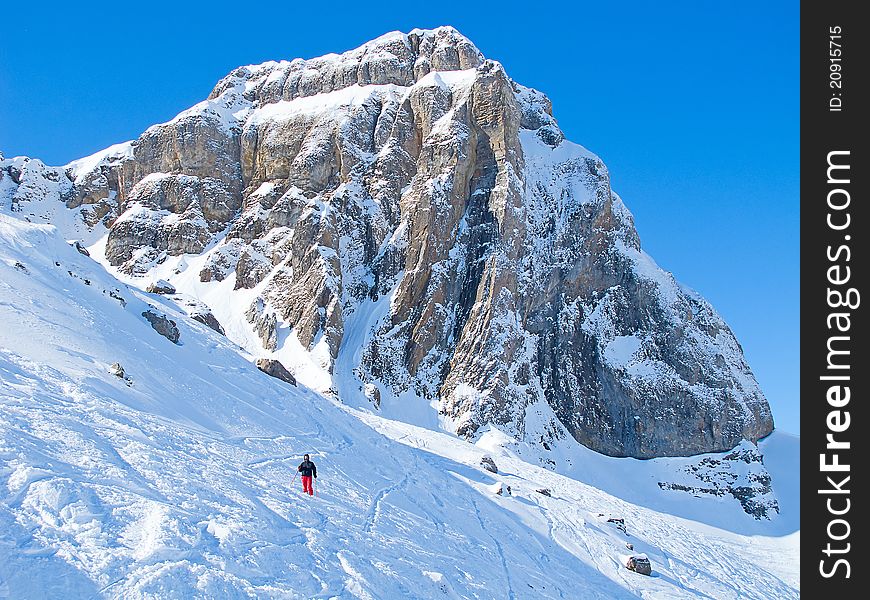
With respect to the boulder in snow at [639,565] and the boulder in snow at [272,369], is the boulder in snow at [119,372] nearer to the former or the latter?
the boulder in snow at [272,369]

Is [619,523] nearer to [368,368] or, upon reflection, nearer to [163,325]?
[163,325]

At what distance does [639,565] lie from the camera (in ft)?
67.1

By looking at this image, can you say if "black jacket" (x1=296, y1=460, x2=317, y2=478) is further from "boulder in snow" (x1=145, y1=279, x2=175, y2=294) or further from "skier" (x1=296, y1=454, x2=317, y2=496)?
"boulder in snow" (x1=145, y1=279, x2=175, y2=294)

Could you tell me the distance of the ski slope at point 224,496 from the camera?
32.0 ft

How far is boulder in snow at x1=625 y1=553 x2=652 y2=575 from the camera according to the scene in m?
20.4

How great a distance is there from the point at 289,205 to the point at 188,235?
1524cm

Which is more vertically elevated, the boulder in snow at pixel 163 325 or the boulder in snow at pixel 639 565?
the boulder in snow at pixel 163 325

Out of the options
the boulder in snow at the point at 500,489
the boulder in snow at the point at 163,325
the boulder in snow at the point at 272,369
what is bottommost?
the boulder in snow at the point at 500,489

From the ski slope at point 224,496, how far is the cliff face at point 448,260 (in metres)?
36.4

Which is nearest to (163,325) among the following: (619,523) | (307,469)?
(307,469)

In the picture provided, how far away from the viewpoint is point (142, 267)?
282 feet

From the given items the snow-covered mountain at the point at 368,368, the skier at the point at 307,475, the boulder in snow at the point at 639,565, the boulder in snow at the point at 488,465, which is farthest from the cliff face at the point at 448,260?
the skier at the point at 307,475
